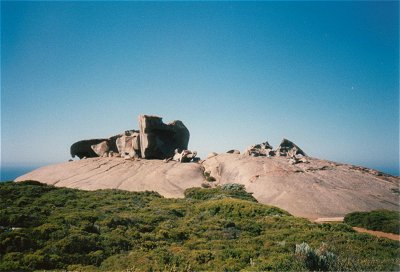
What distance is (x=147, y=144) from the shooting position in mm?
58625

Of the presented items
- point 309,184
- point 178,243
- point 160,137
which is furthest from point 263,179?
point 160,137

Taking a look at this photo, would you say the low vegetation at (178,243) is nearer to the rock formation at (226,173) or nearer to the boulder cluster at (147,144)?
the rock formation at (226,173)

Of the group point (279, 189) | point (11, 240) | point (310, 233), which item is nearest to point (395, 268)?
point (310, 233)

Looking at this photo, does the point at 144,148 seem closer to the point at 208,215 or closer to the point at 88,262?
the point at 208,215

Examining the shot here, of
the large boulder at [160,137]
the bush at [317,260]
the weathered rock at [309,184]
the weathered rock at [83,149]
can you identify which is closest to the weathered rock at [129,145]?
the large boulder at [160,137]

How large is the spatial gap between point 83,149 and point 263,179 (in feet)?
140

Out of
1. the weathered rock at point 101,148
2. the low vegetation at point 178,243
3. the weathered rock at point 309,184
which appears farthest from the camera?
the weathered rock at point 101,148

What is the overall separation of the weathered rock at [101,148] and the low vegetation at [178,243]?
36.9 metres

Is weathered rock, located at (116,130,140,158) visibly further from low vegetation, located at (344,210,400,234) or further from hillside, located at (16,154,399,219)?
low vegetation, located at (344,210,400,234)

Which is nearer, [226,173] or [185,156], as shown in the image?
[226,173]

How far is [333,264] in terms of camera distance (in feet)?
41.5

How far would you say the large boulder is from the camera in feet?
194

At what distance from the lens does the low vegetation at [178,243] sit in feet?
44.7

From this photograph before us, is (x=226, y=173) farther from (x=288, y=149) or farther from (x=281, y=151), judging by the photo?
(x=288, y=149)
